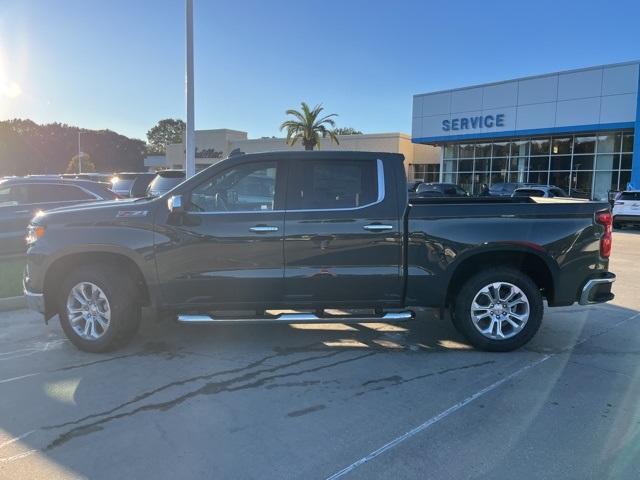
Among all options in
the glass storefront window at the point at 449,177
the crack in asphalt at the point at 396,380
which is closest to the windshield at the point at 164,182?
the crack in asphalt at the point at 396,380

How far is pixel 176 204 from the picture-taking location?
489 cm

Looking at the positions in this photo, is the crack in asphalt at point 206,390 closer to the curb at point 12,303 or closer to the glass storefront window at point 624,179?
the curb at point 12,303

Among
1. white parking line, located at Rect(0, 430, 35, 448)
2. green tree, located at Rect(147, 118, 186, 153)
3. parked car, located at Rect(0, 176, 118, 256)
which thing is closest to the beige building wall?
parked car, located at Rect(0, 176, 118, 256)

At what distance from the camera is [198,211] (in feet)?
16.5

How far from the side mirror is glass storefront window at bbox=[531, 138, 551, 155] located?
3124 cm

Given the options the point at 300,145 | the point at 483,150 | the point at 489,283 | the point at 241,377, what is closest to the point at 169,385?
the point at 241,377

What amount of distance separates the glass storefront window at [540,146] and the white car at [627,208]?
1192 cm

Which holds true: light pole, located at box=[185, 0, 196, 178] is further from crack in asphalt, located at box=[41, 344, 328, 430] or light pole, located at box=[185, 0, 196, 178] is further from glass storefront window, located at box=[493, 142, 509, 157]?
glass storefront window, located at box=[493, 142, 509, 157]

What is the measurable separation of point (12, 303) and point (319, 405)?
496cm

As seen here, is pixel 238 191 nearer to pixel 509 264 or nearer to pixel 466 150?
pixel 509 264

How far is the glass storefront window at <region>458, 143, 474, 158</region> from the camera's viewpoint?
119 feet

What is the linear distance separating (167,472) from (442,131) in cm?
3468

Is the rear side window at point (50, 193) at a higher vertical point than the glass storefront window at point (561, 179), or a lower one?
lower

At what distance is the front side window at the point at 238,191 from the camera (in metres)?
5.06
